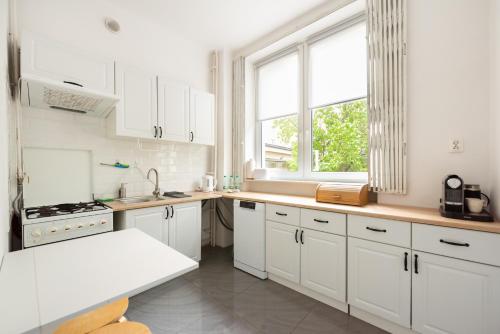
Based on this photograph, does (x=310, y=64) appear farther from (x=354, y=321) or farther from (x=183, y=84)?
(x=354, y=321)

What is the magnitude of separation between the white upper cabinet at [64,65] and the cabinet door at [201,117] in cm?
96

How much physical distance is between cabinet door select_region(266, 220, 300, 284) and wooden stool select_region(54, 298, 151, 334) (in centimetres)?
157

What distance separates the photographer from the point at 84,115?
2.36m

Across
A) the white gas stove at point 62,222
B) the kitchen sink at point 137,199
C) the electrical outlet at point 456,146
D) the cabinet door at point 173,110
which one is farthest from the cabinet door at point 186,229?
the electrical outlet at point 456,146

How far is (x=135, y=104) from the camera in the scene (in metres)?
2.39

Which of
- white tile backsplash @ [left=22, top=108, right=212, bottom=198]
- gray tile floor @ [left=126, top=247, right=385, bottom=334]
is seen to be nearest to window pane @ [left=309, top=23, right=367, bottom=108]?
white tile backsplash @ [left=22, top=108, right=212, bottom=198]

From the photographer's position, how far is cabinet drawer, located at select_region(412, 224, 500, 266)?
1.31 metres

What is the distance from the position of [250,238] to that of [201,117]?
169cm

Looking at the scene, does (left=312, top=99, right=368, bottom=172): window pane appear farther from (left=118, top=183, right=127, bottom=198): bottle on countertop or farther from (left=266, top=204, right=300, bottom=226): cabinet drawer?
(left=118, top=183, right=127, bottom=198): bottle on countertop

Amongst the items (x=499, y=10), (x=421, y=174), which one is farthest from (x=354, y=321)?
(x=499, y=10)

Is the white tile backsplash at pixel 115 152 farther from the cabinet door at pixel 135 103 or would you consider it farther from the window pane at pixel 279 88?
the window pane at pixel 279 88

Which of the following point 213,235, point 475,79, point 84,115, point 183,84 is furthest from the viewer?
point 213,235

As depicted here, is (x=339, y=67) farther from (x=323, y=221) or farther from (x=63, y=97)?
(x=63, y=97)

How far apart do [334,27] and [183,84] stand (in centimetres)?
199
